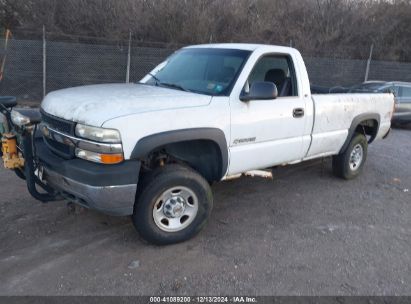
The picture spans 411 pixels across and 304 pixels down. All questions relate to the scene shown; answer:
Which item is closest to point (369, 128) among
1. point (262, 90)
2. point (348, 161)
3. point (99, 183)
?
point (348, 161)

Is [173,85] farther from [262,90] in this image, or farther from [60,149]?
[60,149]

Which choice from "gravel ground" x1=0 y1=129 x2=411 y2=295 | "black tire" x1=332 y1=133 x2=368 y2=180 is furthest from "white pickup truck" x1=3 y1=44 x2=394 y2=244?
"black tire" x1=332 y1=133 x2=368 y2=180

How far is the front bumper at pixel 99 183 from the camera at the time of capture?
3.17 m

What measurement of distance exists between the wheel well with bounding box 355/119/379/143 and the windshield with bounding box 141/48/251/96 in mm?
2719

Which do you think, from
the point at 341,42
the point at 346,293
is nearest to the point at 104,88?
the point at 346,293

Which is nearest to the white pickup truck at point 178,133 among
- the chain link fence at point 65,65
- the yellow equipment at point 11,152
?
the yellow equipment at point 11,152

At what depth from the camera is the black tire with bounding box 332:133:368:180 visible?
5.87m

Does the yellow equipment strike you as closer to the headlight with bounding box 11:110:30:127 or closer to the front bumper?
the headlight with bounding box 11:110:30:127

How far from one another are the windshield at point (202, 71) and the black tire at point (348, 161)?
255cm

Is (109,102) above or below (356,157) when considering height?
above

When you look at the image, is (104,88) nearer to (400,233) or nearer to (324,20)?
(400,233)

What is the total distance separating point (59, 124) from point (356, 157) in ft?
15.2

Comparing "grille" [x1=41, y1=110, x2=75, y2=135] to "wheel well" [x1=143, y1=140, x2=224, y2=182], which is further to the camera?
"wheel well" [x1=143, y1=140, x2=224, y2=182]

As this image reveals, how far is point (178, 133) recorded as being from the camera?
3.49m
